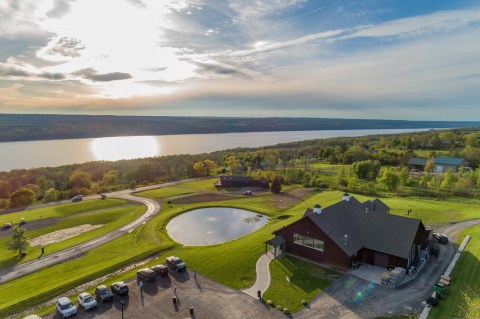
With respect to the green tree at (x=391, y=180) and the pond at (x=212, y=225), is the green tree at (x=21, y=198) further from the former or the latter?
the green tree at (x=391, y=180)

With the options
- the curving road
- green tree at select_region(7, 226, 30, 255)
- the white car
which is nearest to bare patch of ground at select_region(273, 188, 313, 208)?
the curving road

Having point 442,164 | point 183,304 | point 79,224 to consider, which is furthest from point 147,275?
point 442,164

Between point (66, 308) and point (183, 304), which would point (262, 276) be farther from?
point (66, 308)

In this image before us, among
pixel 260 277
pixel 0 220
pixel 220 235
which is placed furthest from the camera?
pixel 0 220

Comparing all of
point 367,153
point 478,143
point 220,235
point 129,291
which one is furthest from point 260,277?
point 478,143

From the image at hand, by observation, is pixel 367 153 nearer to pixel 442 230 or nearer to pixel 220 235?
pixel 442 230
